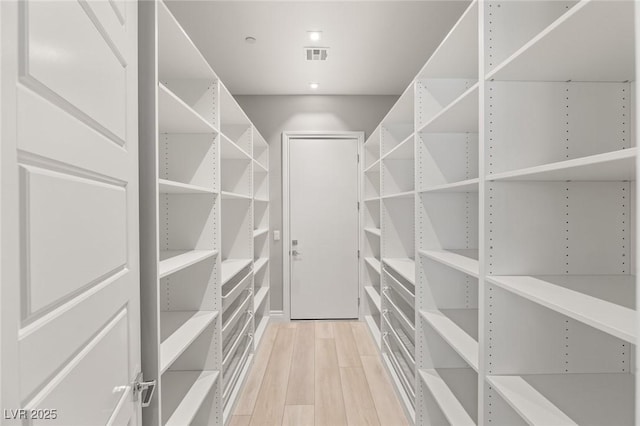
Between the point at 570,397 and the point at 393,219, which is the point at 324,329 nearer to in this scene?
the point at 393,219

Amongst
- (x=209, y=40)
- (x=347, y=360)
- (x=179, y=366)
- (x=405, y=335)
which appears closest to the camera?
(x=179, y=366)

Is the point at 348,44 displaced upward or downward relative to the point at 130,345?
upward

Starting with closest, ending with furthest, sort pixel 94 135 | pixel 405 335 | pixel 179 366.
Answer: pixel 94 135
pixel 179 366
pixel 405 335

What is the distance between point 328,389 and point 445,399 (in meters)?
1.14

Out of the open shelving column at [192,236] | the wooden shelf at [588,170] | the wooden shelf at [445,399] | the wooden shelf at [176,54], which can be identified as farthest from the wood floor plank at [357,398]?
the wooden shelf at [176,54]

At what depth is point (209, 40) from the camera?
9.69 feet

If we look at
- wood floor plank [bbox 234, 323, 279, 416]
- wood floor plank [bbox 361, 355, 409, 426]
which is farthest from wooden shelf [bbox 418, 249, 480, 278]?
wood floor plank [bbox 234, 323, 279, 416]

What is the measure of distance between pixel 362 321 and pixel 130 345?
3.59 metres

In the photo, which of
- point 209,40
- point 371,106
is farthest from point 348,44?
point 371,106

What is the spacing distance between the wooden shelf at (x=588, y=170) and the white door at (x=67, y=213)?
3.37 ft

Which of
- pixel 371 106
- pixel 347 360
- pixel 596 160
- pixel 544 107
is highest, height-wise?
pixel 371 106

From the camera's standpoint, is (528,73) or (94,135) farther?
(528,73)

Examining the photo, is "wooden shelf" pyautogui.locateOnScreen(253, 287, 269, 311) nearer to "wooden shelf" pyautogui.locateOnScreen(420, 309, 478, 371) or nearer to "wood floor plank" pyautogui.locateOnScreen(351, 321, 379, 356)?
"wood floor plank" pyautogui.locateOnScreen(351, 321, 379, 356)

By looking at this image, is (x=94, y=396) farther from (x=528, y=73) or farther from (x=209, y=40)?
(x=209, y=40)
